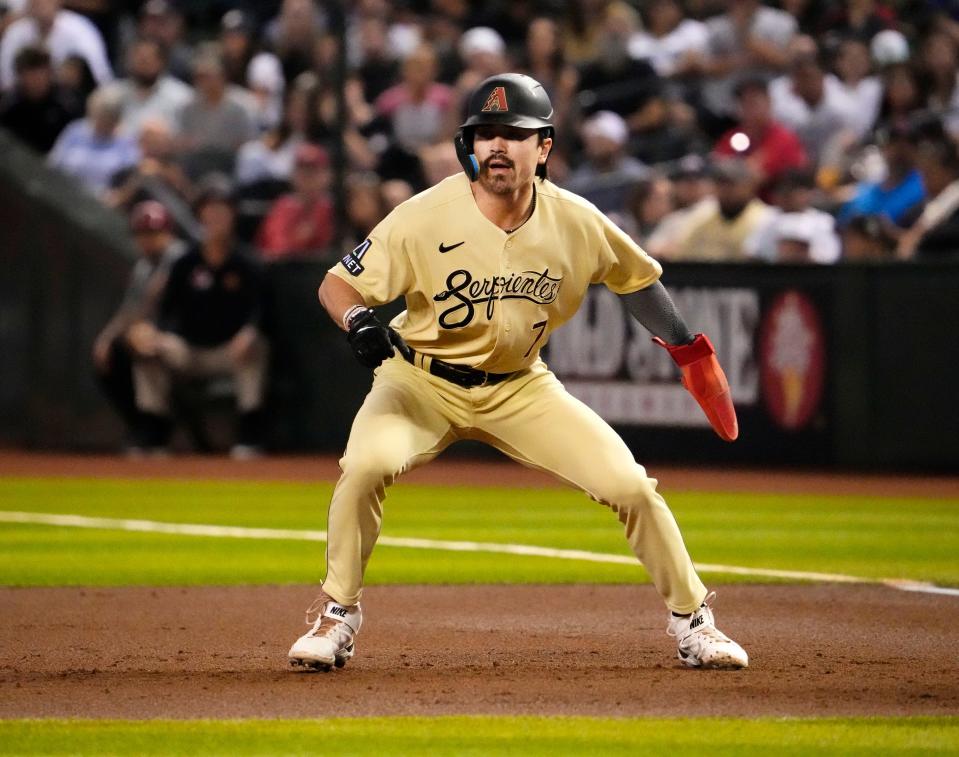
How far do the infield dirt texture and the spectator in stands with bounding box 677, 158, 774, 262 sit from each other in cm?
667

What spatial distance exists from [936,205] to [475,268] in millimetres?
9041

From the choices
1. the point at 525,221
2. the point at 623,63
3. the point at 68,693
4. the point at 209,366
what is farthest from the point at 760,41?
the point at 68,693

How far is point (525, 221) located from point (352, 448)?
3.16 ft

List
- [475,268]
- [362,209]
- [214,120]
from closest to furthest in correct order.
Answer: [475,268] < [362,209] < [214,120]

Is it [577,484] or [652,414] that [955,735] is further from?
[652,414]

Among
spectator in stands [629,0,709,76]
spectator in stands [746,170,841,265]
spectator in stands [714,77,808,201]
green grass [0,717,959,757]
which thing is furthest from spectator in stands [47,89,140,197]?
green grass [0,717,959,757]

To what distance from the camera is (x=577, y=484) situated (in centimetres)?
591

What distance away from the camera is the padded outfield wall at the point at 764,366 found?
13633 millimetres

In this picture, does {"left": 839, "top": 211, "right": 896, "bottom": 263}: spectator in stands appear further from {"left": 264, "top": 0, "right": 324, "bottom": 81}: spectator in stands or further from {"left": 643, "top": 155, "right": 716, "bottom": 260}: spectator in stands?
{"left": 264, "top": 0, "right": 324, "bottom": 81}: spectator in stands

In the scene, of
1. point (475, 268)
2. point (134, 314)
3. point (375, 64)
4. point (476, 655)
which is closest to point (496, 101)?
point (475, 268)

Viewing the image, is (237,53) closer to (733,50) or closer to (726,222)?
(733,50)

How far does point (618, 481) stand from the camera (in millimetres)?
5785

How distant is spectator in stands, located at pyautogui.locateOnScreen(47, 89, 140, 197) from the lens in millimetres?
17511

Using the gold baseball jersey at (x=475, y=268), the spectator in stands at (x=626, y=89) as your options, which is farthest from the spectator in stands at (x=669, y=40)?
the gold baseball jersey at (x=475, y=268)
